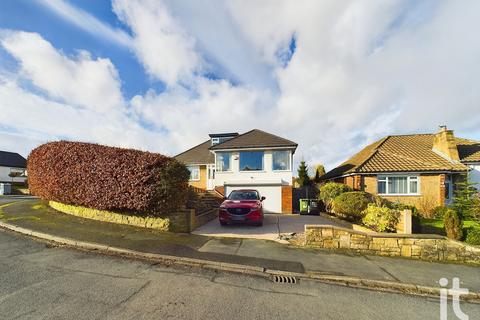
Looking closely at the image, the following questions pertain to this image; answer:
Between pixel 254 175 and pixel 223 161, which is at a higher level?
pixel 223 161

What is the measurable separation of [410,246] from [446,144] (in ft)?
44.7

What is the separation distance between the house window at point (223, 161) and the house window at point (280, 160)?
3391 mm

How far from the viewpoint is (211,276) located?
195 inches

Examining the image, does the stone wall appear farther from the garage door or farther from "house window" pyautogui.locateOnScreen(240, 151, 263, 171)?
"house window" pyautogui.locateOnScreen(240, 151, 263, 171)

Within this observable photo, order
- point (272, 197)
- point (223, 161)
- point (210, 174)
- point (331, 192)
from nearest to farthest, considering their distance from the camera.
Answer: point (331, 192) → point (272, 197) → point (223, 161) → point (210, 174)

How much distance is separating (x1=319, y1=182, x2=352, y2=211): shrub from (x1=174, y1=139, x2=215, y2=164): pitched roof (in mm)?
11943

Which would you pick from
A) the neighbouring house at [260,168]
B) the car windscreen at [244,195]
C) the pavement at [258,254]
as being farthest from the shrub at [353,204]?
the neighbouring house at [260,168]

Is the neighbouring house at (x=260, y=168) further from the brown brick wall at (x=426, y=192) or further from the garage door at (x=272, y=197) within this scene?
the brown brick wall at (x=426, y=192)

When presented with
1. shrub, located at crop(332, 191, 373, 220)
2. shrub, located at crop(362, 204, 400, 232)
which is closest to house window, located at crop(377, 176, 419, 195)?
shrub, located at crop(332, 191, 373, 220)

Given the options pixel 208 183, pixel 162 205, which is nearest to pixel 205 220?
pixel 162 205

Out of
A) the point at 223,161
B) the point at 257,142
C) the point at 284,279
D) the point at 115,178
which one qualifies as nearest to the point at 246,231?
the point at 284,279

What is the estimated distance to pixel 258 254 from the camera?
21.2ft

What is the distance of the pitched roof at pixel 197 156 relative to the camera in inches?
941

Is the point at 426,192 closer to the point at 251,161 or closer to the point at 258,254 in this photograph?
the point at 251,161
